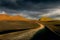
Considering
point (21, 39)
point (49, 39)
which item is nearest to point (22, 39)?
point (21, 39)

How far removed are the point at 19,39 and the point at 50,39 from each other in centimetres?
456

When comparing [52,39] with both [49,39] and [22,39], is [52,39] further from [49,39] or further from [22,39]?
[22,39]

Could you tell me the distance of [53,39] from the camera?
78.6ft

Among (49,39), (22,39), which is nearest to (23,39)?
(22,39)

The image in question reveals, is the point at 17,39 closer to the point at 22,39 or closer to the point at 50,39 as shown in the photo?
the point at 22,39

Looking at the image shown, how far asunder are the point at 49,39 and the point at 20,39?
425cm

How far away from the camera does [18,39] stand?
23.7 m

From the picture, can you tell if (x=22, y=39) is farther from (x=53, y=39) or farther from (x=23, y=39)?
(x=53, y=39)

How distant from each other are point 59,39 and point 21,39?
217 inches

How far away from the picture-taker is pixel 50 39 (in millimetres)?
23906

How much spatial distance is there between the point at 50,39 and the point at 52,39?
0.30 m

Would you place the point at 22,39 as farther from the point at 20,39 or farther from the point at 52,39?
the point at 52,39

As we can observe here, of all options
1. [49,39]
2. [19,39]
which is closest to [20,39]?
[19,39]

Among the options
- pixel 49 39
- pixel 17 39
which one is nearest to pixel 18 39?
pixel 17 39
